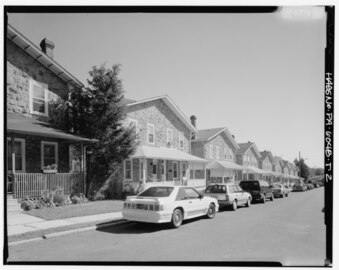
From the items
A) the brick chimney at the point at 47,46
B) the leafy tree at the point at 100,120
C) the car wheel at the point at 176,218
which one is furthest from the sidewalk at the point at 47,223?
the brick chimney at the point at 47,46

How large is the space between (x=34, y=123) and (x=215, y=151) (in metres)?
25.1

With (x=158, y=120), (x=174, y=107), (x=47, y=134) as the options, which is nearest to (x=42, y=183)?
(x=47, y=134)

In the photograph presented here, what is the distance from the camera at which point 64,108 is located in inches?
685

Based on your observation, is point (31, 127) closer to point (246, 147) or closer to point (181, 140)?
point (181, 140)

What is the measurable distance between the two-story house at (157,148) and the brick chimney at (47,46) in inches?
225

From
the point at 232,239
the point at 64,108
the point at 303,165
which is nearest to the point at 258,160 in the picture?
the point at 303,165

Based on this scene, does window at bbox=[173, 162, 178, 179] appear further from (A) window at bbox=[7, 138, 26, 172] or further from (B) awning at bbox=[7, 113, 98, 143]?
(A) window at bbox=[7, 138, 26, 172]

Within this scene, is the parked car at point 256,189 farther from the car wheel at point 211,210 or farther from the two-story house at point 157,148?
the car wheel at point 211,210

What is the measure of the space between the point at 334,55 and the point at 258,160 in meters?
51.8

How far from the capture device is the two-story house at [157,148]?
21.1m

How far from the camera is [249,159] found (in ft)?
162

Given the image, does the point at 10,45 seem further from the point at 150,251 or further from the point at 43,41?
the point at 150,251

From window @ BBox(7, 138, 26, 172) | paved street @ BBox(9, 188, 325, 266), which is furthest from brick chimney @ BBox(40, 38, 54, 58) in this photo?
paved street @ BBox(9, 188, 325, 266)

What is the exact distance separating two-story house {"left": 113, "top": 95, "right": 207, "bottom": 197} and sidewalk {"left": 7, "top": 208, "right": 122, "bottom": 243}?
834 centimetres
